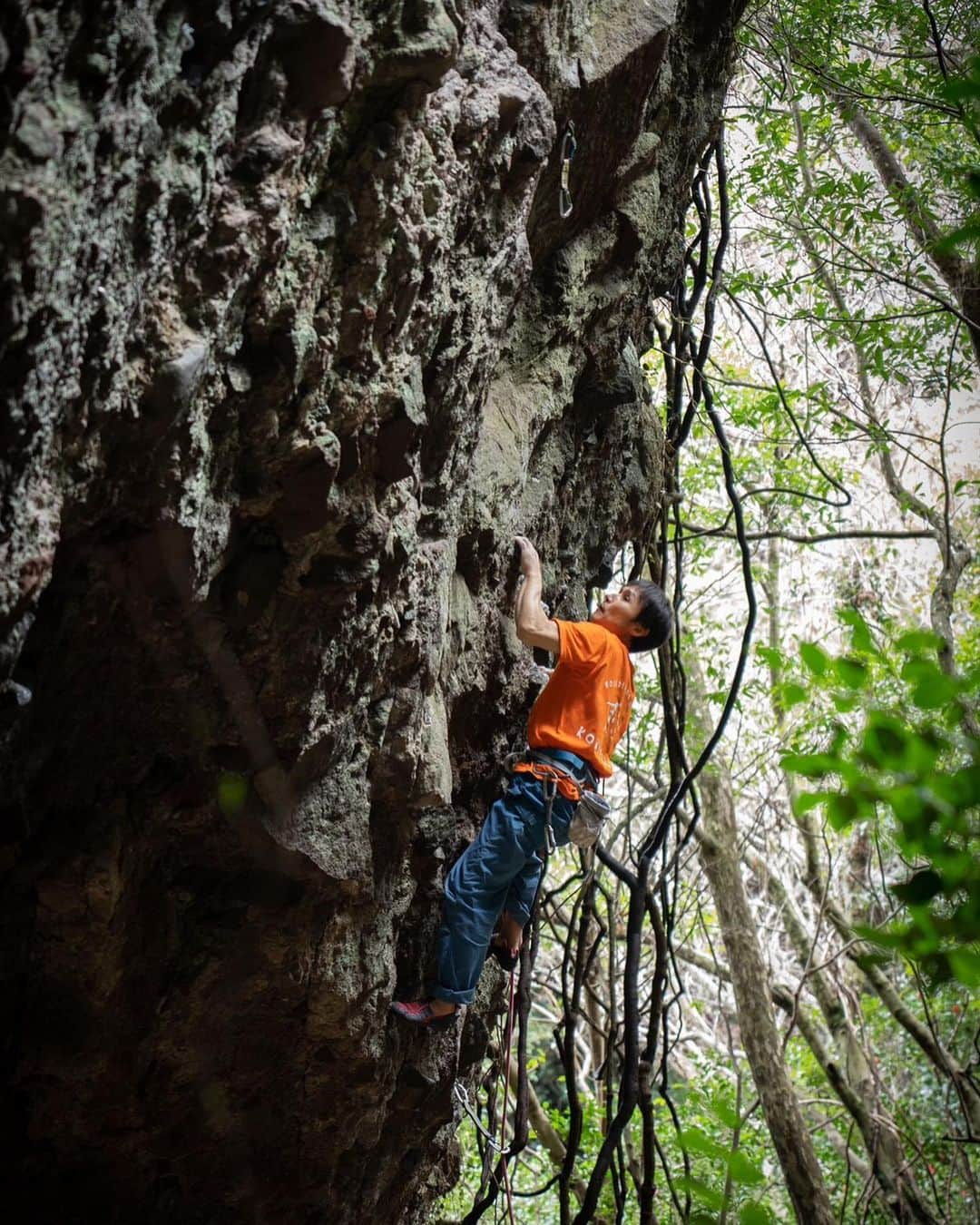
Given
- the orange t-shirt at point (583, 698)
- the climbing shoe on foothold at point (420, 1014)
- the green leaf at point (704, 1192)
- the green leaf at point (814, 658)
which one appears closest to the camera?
the green leaf at point (704, 1192)

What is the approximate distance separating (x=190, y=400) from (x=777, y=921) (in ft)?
33.4

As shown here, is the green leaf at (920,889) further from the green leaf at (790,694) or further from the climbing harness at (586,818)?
the climbing harness at (586,818)

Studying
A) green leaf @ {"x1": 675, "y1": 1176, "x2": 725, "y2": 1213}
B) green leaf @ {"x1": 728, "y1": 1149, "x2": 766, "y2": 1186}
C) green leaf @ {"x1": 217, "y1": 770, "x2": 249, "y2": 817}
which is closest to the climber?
green leaf @ {"x1": 217, "y1": 770, "x2": 249, "y2": 817}

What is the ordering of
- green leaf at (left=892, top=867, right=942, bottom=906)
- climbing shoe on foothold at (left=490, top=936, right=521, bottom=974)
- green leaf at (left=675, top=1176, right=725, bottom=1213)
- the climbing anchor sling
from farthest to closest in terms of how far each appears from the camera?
climbing shoe on foothold at (left=490, top=936, right=521, bottom=974)
the climbing anchor sling
green leaf at (left=675, top=1176, right=725, bottom=1213)
green leaf at (left=892, top=867, right=942, bottom=906)

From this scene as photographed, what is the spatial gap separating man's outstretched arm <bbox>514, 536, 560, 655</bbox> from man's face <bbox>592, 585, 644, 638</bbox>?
13.1 inches

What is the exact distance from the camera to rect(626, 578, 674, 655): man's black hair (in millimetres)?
3650

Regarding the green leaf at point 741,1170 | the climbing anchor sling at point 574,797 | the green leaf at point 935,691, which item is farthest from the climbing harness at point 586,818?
the green leaf at point 935,691

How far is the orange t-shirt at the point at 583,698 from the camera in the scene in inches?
133

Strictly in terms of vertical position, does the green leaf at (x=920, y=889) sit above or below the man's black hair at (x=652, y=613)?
below

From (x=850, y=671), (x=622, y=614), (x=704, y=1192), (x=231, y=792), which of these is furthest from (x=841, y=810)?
(x=622, y=614)

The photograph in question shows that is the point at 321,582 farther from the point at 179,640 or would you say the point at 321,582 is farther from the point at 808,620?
the point at 808,620

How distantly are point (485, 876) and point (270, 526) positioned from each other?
4.91 feet

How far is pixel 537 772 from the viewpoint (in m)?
3.28

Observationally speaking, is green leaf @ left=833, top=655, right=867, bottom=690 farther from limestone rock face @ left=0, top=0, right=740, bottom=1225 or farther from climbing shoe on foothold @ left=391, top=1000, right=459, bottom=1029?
climbing shoe on foothold @ left=391, top=1000, right=459, bottom=1029
